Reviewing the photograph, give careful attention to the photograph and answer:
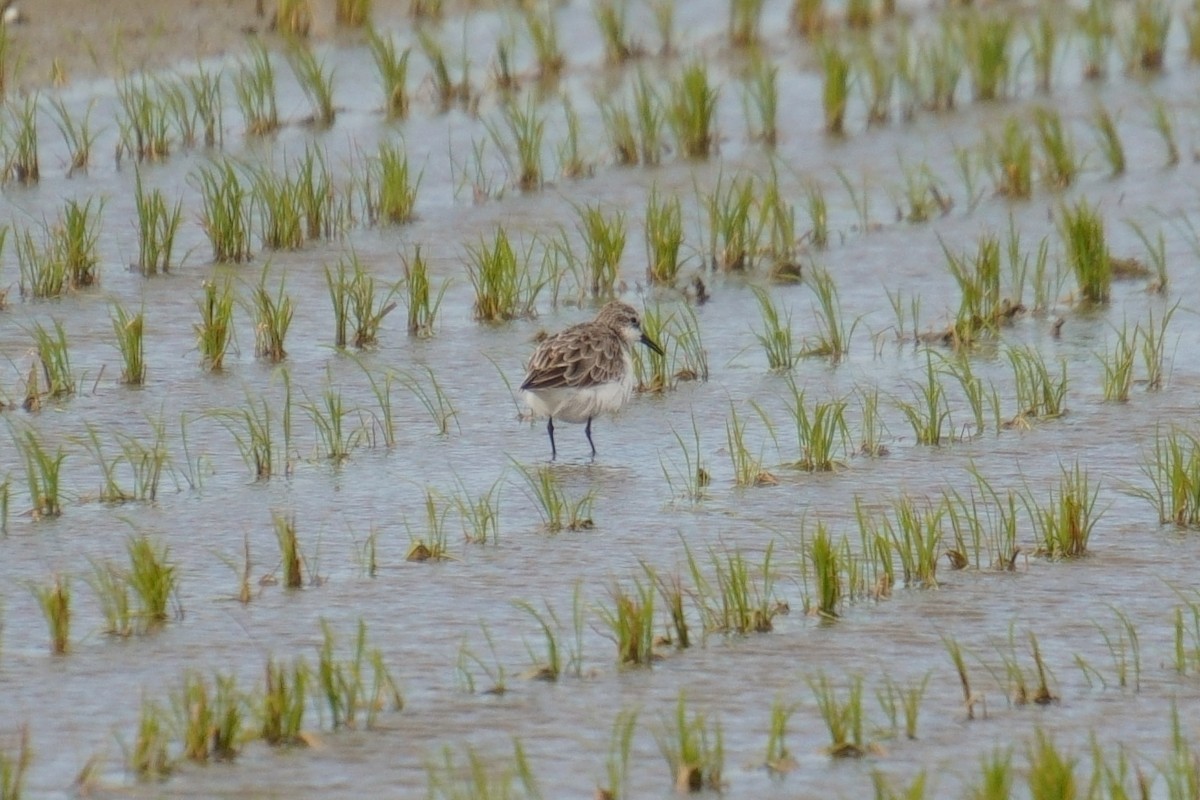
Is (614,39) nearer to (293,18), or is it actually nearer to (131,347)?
(293,18)

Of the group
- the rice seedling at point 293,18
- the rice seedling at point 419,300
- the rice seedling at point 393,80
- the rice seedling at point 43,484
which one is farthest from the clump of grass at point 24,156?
the rice seedling at point 43,484

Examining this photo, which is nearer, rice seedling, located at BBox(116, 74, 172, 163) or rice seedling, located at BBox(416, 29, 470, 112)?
rice seedling, located at BBox(116, 74, 172, 163)

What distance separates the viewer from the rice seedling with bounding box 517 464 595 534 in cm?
721

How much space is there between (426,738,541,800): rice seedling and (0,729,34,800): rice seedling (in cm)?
90

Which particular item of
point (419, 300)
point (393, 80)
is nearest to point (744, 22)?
point (393, 80)

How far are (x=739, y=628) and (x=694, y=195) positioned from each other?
6.06 meters

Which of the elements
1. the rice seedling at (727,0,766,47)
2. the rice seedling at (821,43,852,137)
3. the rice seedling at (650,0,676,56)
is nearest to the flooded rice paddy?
the rice seedling at (821,43,852,137)

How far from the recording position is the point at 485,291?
9820 mm

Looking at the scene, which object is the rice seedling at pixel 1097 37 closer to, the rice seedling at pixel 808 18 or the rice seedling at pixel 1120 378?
the rice seedling at pixel 808 18

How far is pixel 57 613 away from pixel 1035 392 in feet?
13.1

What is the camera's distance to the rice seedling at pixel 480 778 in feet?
15.7

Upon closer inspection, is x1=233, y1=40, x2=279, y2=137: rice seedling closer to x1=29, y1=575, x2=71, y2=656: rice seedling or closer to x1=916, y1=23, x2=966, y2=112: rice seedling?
x1=916, y1=23, x2=966, y2=112: rice seedling

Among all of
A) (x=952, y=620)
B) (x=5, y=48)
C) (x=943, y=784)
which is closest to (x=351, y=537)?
(x=952, y=620)

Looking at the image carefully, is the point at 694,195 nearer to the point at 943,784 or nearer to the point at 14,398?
the point at 14,398
